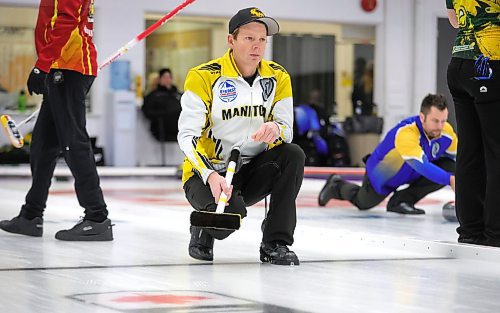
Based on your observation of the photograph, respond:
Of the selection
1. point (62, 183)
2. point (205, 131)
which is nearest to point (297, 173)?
point (205, 131)

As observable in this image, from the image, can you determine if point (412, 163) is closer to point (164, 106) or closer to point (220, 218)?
point (220, 218)

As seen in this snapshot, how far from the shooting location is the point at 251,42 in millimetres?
3924

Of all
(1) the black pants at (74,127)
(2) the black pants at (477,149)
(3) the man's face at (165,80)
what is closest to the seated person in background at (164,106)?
(3) the man's face at (165,80)

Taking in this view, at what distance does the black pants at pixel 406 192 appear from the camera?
260 inches

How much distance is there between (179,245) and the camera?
4.59 metres

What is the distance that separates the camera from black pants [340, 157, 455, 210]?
21.7 ft

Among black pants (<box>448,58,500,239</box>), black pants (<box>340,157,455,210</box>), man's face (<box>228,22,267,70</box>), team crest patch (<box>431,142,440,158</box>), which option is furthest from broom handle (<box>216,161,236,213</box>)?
black pants (<box>340,157,455,210</box>)

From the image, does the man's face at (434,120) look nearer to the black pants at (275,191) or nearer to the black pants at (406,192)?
the black pants at (406,192)

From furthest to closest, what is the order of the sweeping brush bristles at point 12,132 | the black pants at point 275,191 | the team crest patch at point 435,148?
1. the team crest patch at point 435,148
2. the sweeping brush bristles at point 12,132
3. the black pants at point 275,191

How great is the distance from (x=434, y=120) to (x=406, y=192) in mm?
670

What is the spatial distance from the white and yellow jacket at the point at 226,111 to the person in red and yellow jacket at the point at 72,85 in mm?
790

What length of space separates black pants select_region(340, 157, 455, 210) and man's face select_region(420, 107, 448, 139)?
0.33 m

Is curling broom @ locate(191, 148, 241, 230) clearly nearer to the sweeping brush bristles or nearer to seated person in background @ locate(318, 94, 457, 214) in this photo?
the sweeping brush bristles

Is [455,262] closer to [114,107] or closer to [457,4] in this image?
[457,4]
